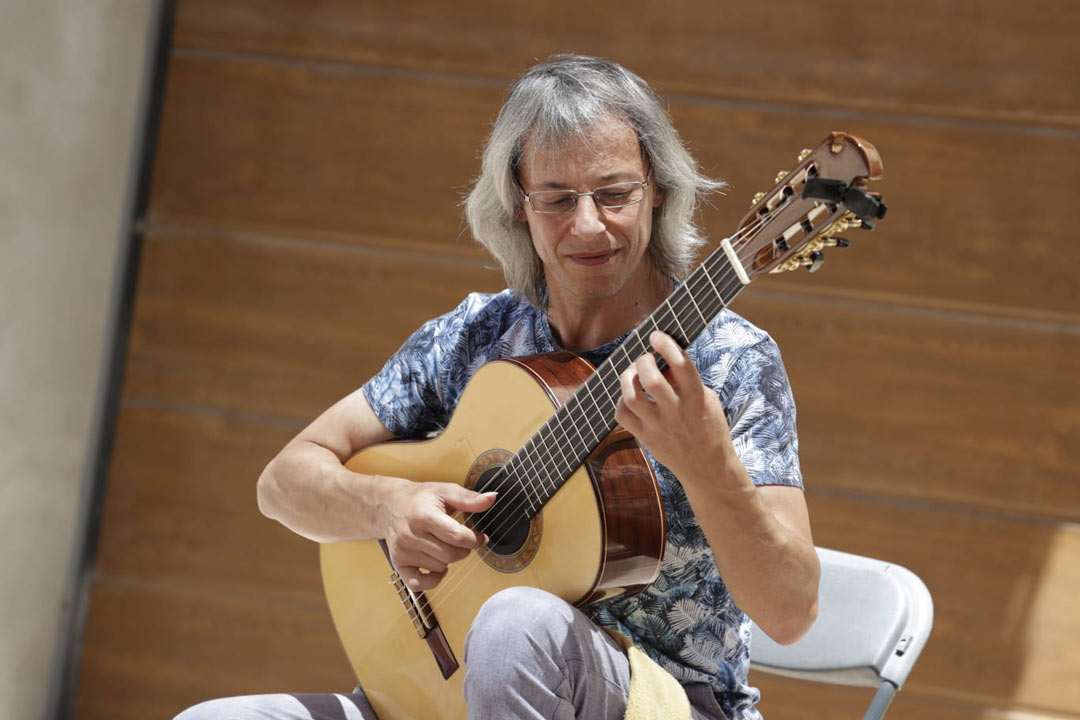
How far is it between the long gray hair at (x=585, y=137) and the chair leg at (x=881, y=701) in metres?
0.59

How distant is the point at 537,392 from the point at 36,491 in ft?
5.43

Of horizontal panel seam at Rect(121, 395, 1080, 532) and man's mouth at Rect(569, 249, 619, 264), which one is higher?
man's mouth at Rect(569, 249, 619, 264)

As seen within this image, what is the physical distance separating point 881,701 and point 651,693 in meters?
0.44

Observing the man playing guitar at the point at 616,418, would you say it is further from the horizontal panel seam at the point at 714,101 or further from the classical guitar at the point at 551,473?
the horizontal panel seam at the point at 714,101

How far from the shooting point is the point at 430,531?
4.28ft

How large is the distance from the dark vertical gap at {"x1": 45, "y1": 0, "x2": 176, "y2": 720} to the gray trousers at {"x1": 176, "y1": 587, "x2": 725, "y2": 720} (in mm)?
1792

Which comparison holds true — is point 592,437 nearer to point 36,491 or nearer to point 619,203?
point 619,203

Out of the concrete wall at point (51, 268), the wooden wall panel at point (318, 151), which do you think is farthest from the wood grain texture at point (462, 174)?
the concrete wall at point (51, 268)

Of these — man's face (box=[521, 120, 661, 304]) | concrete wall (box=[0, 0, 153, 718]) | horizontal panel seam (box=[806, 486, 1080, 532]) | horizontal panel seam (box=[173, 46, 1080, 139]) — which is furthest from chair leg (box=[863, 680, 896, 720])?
concrete wall (box=[0, 0, 153, 718])

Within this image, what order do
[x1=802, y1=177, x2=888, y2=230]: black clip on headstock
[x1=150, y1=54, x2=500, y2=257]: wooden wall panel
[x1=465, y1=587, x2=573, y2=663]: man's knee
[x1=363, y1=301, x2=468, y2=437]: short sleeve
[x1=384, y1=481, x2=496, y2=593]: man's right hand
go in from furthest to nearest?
1. [x1=150, y1=54, x2=500, y2=257]: wooden wall panel
2. [x1=363, y1=301, x2=468, y2=437]: short sleeve
3. [x1=384, y1=481, x2=496, y2=593]: man's right hand
4. [x1=465, y1=587, x2=573, y2=663]: man's knee
5. [x1=802, y1=177, x2=888, y2=230]: black clip on headstock

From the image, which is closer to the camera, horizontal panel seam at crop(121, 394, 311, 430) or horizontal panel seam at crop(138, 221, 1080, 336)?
horizontal panel seam at crop(138, 221, 1080, 336)

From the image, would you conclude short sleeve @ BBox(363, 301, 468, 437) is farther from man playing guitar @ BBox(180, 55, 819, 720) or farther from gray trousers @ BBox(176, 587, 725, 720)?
gray trousers @ BBox(176, 587, 725, 720)

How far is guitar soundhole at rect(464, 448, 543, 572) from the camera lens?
1265 mm

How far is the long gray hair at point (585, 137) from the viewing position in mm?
1352
